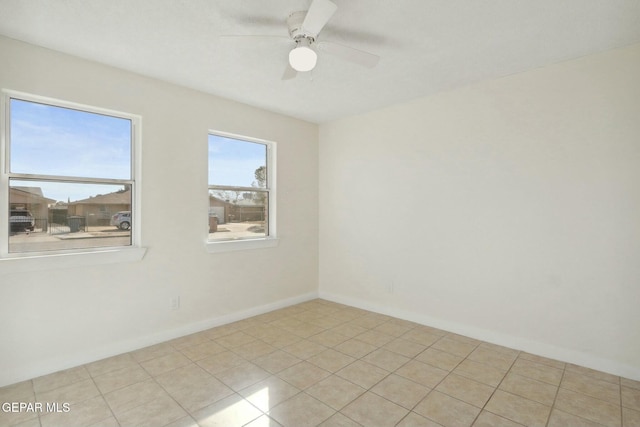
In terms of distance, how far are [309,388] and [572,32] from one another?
3201 mm

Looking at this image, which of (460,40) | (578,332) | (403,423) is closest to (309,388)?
(403,423)

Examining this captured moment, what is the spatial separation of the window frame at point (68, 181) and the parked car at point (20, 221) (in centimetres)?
5

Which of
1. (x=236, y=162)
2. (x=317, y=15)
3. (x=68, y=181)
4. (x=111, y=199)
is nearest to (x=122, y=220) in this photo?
(x=111, y=199)

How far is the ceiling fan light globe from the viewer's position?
2.01m

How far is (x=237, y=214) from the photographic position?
392cm

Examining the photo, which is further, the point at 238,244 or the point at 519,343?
the point at 238,244

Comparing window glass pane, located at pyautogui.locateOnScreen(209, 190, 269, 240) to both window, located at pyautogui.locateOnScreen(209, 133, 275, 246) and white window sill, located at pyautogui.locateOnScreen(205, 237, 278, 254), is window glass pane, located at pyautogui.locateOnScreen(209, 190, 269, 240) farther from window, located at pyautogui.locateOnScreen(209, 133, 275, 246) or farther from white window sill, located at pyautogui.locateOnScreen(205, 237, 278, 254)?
white window sill, located at pyautogui.locateOnScreen(205, 237, 278, 254)

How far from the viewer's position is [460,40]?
2.40 metres

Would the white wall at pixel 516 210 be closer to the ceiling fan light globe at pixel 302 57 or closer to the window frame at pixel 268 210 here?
the window frame at pixel 268 210

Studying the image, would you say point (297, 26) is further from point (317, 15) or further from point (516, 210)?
point (516, 210)

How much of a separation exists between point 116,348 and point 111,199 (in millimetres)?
1331

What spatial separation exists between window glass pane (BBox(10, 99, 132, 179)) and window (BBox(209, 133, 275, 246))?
0.93 m

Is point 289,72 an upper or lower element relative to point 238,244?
upper

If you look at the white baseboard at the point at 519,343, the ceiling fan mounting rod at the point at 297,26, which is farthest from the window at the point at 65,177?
the white baseboard at the point at 519,343
